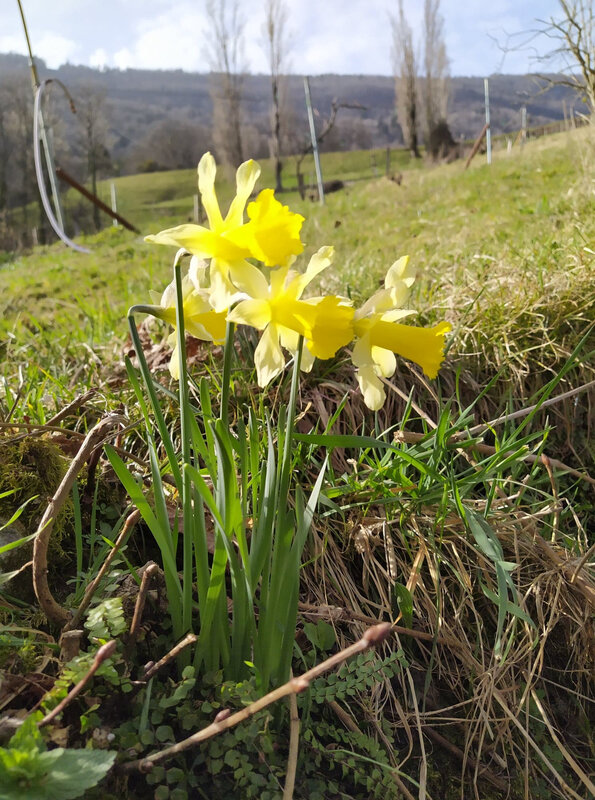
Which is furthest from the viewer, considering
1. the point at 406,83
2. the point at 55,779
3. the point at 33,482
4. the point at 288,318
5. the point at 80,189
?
the point at 406,83

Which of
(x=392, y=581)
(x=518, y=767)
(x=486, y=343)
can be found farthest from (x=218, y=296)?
(x=486, y=343)

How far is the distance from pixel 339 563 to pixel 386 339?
61 cm

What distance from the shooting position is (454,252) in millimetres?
2682

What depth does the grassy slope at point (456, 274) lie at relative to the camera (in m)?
1.78

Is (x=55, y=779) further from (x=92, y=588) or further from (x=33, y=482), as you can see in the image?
(x=33, y=482)

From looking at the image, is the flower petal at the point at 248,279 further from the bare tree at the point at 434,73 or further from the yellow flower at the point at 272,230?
the bare tree at the point at 434,73

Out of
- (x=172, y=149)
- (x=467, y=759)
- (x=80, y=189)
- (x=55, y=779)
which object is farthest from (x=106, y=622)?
(x=172, y=149)

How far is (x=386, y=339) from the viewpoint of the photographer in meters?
0.69

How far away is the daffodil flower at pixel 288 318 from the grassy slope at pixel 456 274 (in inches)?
39.8

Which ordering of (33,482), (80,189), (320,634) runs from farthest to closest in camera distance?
1. (80,189)
2. (33,482)
3. (320,634)

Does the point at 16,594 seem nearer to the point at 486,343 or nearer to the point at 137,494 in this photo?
the point at 137,494

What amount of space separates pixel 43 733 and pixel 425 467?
687 mm


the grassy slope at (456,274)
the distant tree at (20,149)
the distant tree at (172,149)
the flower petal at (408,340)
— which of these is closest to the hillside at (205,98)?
the distant tree at (172,149)

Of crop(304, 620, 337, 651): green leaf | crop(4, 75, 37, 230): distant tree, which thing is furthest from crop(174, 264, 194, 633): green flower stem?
crop(4, 75, 37, 230): distant tree
